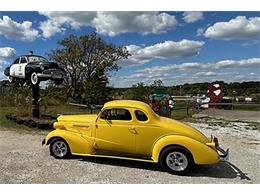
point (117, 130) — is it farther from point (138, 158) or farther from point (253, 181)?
point (253, 181)

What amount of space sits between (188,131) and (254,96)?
74.4 ft

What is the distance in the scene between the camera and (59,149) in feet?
24.3

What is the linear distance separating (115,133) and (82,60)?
19.5 meters

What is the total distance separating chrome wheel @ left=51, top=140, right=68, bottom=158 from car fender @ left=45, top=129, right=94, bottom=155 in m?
0.15

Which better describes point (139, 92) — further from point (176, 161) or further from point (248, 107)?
point (176, 161)

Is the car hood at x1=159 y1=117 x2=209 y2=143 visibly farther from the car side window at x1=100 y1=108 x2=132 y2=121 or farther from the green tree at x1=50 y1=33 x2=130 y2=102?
the green tree at x1=50 y1=33 x2=130 y2=102

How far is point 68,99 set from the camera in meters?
24.8

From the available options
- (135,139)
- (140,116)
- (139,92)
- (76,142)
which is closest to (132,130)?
(135,139)

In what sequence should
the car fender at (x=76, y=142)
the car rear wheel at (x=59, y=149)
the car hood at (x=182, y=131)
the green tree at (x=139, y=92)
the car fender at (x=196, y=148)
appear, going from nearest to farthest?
the car fender at (x=196, y=148), the car hood at (x=182, y=131), the car fender at (x=76, y=142), the car rear wheel at (x=59, y=149), the green tree at (x=139, y=92)

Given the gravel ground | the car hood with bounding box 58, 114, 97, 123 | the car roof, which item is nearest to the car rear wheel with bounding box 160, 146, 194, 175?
the gravel ground

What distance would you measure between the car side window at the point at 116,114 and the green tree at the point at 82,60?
57.7 ft

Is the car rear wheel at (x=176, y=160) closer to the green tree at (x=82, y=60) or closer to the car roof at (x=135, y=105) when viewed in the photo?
the car roof at (x=135, y=105)

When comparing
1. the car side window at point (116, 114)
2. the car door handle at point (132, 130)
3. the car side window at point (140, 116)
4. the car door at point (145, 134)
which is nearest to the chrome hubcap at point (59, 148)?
the car side window at point (116, 114)

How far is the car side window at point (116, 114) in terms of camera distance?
6922mm
